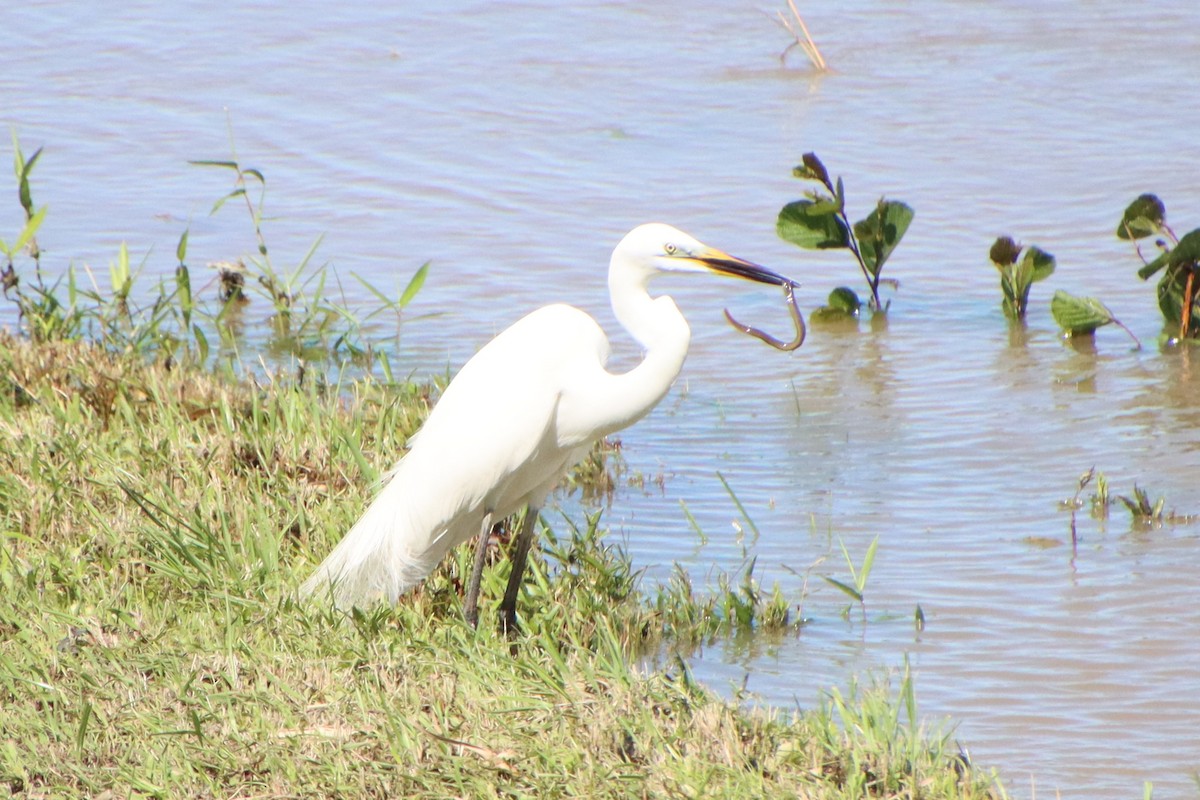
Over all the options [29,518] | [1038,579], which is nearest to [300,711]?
[29,518]

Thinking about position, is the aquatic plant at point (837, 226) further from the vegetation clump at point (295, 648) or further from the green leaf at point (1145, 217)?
the vegetation clump at point (295, 648)

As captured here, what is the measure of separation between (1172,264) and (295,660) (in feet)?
12.4

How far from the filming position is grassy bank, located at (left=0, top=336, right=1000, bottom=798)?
8.56ft

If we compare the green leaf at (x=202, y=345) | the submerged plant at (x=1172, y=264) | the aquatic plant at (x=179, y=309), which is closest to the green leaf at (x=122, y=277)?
the aquatic plant at (x=179, y=309)

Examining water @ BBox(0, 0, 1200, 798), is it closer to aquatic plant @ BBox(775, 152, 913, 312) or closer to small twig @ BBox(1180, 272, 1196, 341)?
small twig @ BBox(1180, 272, 1196, 341)

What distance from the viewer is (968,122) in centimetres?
880

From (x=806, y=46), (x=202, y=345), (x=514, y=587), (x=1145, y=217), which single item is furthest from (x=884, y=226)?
(x=806, y=46)

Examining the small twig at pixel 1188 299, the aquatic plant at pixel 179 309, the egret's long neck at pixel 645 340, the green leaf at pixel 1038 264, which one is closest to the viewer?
the egret's long neck at pixel 645 340

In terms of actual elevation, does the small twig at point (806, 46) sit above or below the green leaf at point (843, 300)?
above

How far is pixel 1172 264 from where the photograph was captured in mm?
5625

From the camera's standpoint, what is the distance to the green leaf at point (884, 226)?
6117 mm

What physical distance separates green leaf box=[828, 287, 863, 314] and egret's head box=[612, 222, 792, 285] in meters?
2.89

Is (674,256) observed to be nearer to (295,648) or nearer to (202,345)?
(295,648)

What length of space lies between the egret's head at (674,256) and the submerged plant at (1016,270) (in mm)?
2879
